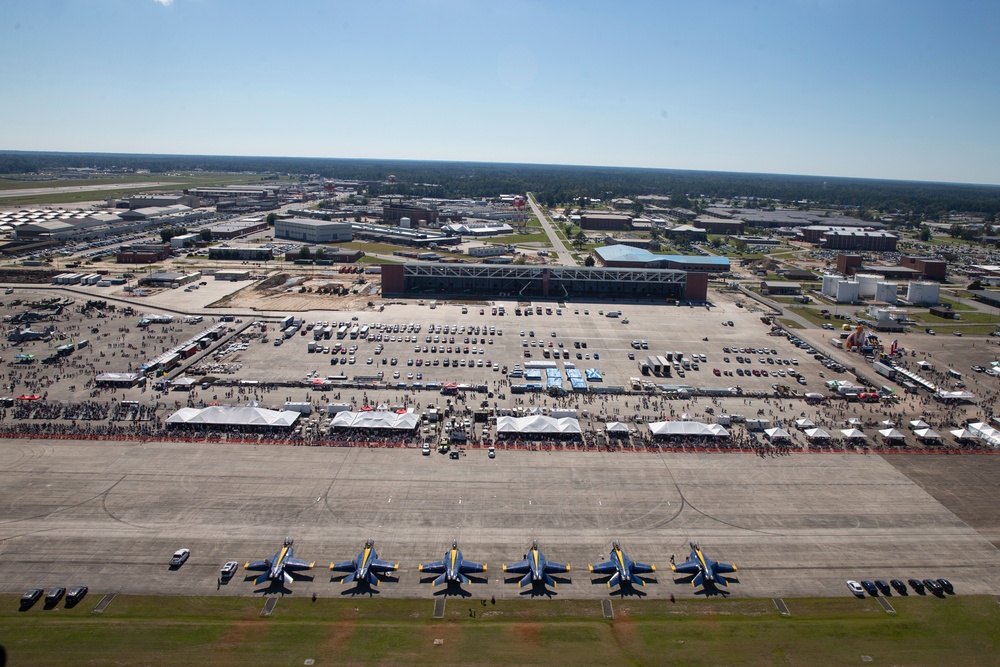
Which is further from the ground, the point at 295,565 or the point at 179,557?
the point at 295,565

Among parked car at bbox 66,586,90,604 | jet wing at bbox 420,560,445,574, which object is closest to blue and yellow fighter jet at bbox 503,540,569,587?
jet wing at bbox 420,560,445,574

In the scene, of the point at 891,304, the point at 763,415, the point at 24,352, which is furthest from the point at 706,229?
the point at 24,352

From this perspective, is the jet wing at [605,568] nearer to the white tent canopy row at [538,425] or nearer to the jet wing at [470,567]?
the jet wing at [470,567]

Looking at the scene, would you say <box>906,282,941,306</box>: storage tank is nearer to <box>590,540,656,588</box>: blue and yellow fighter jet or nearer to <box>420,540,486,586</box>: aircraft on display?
<box>590,540,656,588</box>: blue and yellow fighter jet

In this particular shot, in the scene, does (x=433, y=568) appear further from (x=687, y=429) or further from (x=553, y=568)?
(x=687, y=429)

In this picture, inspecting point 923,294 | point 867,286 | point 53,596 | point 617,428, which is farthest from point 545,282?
point 53,596

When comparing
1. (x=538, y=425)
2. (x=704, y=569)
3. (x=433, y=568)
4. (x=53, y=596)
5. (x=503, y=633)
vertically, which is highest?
(x=538, y=425)

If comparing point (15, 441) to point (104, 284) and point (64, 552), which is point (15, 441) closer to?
point (64, 552)
